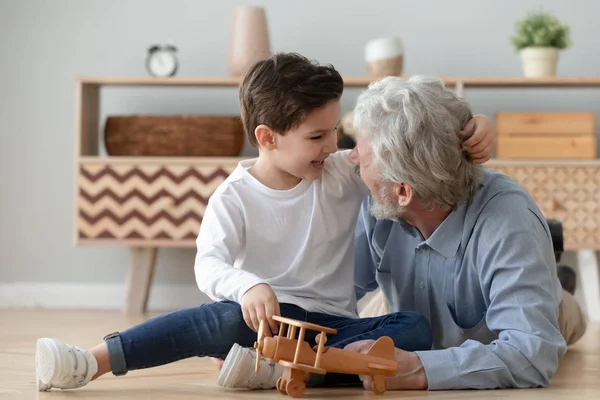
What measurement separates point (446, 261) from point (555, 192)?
5.23ft

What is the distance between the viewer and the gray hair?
155cm

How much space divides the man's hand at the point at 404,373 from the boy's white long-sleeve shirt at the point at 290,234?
193 mm

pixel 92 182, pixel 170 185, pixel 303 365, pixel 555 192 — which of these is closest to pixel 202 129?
pixel 170 185

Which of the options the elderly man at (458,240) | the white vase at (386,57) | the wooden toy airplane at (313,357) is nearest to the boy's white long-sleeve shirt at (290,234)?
the elderly man at (458,240)

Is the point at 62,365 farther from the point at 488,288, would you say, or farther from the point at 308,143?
the point at 488,288

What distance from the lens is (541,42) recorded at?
3.24 metres

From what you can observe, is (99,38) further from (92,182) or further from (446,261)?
(446,261)

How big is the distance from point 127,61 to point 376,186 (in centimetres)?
221

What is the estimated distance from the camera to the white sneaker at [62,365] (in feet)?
4.86

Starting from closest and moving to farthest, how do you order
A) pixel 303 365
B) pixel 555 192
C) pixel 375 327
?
pixel 303 365 → pixel 375 327 → pixel 555 192

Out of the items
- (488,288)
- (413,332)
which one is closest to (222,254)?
(413,332)

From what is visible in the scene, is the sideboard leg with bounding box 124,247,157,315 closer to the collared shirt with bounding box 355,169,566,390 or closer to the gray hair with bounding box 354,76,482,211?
the collared shirt with bounding box 355,169,566,390

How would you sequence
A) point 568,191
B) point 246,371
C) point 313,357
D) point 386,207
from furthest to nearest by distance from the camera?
point 568,191 → point 386,207 → point 246,371 → point 313,357

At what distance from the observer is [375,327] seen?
167cm
